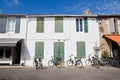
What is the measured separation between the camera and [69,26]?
18.6m

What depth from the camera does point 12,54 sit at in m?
18.0

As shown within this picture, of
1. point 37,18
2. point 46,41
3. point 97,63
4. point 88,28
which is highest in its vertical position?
point 37,18

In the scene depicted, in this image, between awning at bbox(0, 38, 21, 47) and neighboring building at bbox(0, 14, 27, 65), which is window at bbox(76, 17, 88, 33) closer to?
neighboring building at bbox(0, 14, 27, 65)

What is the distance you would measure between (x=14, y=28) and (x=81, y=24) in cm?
776

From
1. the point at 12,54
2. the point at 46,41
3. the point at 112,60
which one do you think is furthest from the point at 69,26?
the point at 12,54

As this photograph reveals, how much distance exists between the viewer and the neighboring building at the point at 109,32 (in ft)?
58.7

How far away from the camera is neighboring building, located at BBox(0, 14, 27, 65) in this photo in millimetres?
17875

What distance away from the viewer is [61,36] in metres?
18.3

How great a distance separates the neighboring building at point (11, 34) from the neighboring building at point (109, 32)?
29.3 feet

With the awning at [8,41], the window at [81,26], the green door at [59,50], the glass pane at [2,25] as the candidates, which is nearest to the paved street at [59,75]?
the awning at [8,41]

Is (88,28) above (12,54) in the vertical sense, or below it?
above

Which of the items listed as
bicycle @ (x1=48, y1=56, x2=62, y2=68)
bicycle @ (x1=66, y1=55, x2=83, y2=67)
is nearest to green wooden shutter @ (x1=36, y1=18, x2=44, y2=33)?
bicycle @ (x1=48, y1=56, x2=62, y2=68)

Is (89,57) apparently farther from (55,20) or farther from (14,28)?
(14,28)

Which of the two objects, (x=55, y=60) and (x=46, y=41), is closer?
(x=55, y=60)
